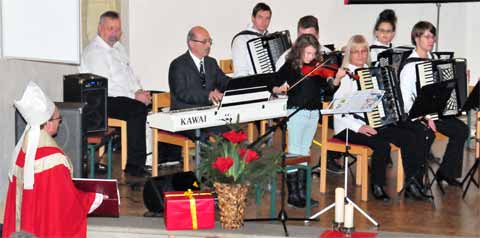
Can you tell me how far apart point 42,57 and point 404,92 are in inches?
113

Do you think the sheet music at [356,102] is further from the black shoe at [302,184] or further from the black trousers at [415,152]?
the black trousers at [415,152]

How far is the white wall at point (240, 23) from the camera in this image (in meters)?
11.0

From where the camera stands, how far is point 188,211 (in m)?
6.50

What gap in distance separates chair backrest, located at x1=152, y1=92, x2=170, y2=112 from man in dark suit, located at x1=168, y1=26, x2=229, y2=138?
0.14 m

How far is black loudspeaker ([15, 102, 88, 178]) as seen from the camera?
702cm

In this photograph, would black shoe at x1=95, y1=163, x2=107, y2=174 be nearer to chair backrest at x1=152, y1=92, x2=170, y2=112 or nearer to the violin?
chair backrest at x1=152, y1=92, x2=170, y2=112

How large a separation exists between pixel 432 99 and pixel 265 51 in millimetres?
2162

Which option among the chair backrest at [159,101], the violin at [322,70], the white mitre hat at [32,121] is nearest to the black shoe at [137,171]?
the chair backrest at [159,101]

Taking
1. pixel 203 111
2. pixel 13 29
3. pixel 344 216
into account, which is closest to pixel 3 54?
pixel 13 29

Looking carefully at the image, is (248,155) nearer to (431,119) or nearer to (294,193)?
(294,193)

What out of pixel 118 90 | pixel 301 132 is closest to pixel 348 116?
pixel 301 132

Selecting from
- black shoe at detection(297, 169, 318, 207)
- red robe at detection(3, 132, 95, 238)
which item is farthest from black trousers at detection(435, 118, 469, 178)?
red robe at detection(3, 132, 95, 238)

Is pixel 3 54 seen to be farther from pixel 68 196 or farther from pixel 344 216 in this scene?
pixel 344 216

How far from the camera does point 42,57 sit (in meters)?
7.17
